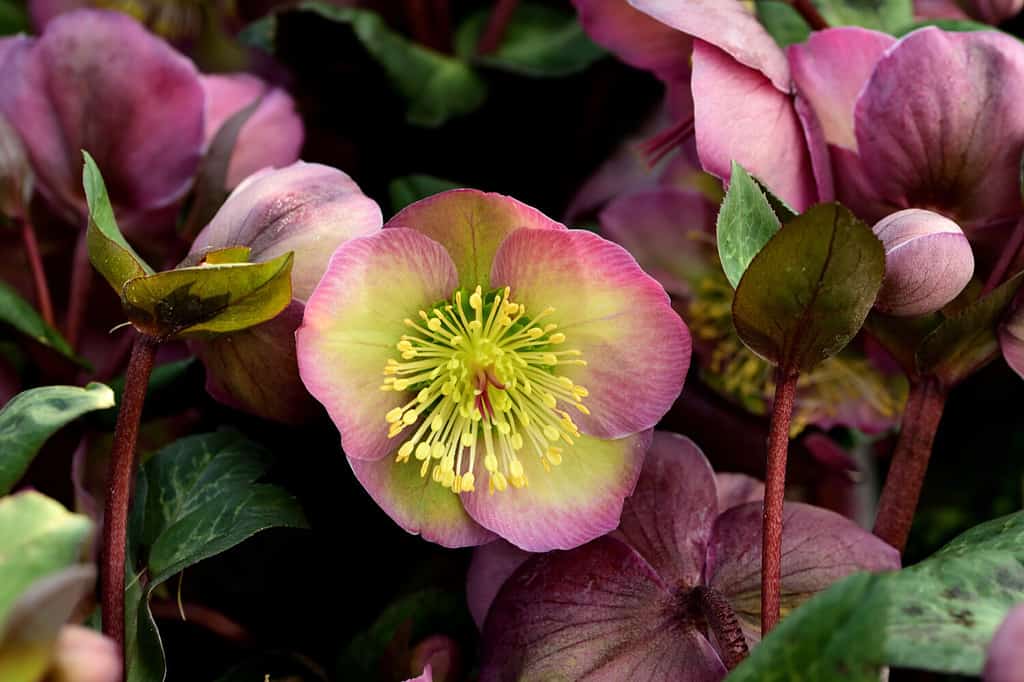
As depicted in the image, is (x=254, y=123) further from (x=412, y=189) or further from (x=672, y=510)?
(x=672, y=510)

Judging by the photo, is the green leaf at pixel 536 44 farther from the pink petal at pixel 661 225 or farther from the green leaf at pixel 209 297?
the green leaf at pixel 209 297

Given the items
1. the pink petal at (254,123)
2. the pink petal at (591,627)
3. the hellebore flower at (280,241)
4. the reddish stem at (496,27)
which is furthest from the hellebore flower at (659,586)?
the reddish stem at (496,27)

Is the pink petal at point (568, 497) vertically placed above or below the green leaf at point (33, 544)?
below

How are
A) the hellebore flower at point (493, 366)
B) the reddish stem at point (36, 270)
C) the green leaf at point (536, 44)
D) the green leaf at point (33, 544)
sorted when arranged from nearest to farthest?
the green leaf at point (33, 544) → the hellebore flower at point (493, 366) → the reddish stem at point (36, 270) → the green leaf at point (536, 44)

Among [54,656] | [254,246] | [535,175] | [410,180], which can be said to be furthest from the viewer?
[535,175]

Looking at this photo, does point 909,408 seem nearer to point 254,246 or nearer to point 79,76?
point 254,246

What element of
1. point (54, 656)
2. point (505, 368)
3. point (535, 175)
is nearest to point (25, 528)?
point (54, 656)

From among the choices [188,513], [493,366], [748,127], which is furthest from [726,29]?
[188,513]
